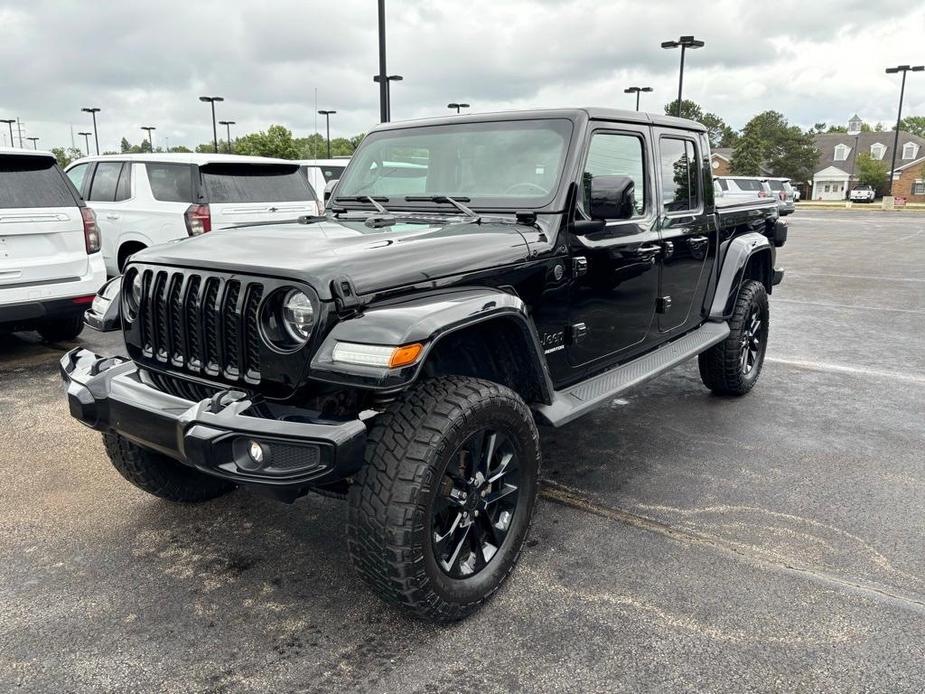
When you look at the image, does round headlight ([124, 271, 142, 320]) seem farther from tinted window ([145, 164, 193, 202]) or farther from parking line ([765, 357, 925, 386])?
parking line ([765, 357, 925, 386])

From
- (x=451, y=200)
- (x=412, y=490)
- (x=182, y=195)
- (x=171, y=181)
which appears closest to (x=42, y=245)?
(x=182, y=195)

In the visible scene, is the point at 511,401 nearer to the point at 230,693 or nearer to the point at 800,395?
the point at 230,693

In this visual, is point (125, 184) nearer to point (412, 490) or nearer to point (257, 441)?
point (257, 441)

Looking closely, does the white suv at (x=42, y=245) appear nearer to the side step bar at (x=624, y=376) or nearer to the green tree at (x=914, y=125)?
the side step bar at (x=624, y=376)

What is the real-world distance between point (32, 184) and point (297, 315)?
449cm

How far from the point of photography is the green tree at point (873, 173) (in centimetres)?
6831

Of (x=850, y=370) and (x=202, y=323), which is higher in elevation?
(x=202, y=323)

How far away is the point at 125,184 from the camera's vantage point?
8.34 m

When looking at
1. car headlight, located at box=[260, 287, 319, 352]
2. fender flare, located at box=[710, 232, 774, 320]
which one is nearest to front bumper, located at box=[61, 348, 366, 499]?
car headlight, located at box=[260, 287, 319, 352]

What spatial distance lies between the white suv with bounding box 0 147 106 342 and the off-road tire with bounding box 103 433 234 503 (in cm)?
289

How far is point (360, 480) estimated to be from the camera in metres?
2.39

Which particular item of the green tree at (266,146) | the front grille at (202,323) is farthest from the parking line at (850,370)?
the green tree at (266,146)

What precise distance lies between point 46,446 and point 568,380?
3.08 meters

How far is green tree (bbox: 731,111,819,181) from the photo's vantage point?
212 ft
